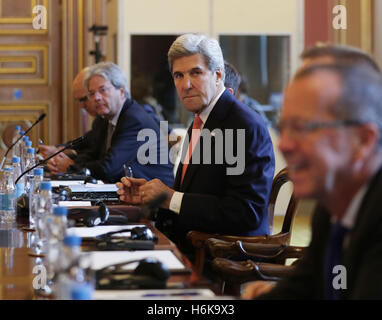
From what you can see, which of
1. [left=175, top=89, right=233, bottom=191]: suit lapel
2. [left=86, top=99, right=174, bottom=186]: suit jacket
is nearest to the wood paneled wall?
[left=86, top=99, right=174, bottom=186]: suit jacket

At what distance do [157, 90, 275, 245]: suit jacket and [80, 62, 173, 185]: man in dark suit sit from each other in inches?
62.1

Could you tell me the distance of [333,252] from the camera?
1323 mm

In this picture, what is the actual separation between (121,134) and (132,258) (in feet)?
8.87

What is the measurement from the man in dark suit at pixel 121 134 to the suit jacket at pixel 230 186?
1.58 m

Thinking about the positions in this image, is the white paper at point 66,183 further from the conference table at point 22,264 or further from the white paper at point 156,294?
the white paper at point 156,294

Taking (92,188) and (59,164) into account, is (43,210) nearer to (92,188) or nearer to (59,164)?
(92,188)

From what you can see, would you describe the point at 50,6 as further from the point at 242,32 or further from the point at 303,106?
the point at 303,106

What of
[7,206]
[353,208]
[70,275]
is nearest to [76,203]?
[7,206]

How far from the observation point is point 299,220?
699 cm

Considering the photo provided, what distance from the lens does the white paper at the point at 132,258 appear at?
65.6 inches

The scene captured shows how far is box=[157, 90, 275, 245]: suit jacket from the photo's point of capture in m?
2.56

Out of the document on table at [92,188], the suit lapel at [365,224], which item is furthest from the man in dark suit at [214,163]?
the suit lapel at [365,224]

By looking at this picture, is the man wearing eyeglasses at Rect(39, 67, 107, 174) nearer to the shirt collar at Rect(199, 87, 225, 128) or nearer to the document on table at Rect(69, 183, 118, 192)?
the document on table at Rect(69, 183, 118, 192)
